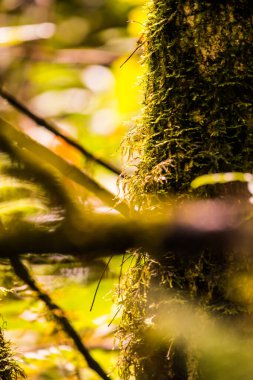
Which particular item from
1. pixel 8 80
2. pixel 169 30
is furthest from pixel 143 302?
pixel 8 80

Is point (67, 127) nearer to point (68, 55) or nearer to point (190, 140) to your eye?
point (68, 55)

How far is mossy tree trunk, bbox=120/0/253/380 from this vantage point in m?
0.66

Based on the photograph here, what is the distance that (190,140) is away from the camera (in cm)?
70

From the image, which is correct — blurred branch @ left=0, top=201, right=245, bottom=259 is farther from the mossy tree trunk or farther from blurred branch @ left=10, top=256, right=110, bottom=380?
blurred branch @ left=10, top=256, right=110, bottom=380

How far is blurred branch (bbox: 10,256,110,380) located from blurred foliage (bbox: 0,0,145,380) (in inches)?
0.8

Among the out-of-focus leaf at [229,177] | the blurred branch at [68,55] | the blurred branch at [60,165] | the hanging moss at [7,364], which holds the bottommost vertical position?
the hanging moss at [7,364]

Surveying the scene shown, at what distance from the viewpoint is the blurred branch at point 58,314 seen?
94 cm

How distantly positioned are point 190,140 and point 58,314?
56 cm

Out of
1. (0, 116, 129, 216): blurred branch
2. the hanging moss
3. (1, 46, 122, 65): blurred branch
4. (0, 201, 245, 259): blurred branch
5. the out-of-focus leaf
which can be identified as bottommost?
the hanging moss

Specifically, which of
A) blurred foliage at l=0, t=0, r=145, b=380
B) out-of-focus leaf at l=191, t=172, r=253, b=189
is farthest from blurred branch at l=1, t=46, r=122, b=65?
out-of-focus leaf at l=191, t=172, r=253, b=189

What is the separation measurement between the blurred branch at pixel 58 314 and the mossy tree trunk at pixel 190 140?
0.28 metres

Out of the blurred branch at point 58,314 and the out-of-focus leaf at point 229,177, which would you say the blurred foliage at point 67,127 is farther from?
the out-of-focus leaf at point 229,177

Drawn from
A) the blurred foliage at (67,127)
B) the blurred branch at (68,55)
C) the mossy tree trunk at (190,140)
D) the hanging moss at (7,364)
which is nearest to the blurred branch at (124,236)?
the blurred foliage at (67,127)

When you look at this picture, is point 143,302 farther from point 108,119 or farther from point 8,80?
point 8,80
